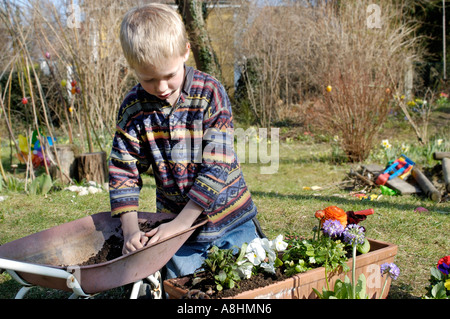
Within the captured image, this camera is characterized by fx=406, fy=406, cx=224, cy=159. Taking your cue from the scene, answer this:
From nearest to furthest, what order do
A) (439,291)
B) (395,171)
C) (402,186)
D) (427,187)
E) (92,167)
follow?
(439,291) < (427,187) < (402,186) < (395,171) < (92,167)

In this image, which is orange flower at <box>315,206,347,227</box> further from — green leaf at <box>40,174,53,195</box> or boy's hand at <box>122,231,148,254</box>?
green leaf at <box>40,174,53,195</box>

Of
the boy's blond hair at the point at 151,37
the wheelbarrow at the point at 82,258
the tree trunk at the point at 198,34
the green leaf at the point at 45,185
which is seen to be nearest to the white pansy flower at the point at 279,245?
the wheelbarrow at the point at 82,258

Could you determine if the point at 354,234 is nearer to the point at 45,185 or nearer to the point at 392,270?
the point at 392,270

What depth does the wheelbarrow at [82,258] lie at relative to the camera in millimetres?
1295

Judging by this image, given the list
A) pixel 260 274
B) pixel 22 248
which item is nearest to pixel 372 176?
pixel 260 274

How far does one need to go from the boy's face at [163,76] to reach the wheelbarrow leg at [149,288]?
0.74 metres

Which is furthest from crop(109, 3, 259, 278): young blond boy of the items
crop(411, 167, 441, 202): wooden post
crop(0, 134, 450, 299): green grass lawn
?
crop(411, 167, 441, 202): wooden post

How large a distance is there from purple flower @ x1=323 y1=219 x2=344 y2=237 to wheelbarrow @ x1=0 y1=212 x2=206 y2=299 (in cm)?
53

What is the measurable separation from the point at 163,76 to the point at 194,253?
864 millimetres

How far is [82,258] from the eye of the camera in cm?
179

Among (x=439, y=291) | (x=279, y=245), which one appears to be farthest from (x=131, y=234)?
(x=439, y=291)

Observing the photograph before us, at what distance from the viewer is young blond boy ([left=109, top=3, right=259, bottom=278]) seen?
5.36 ft
